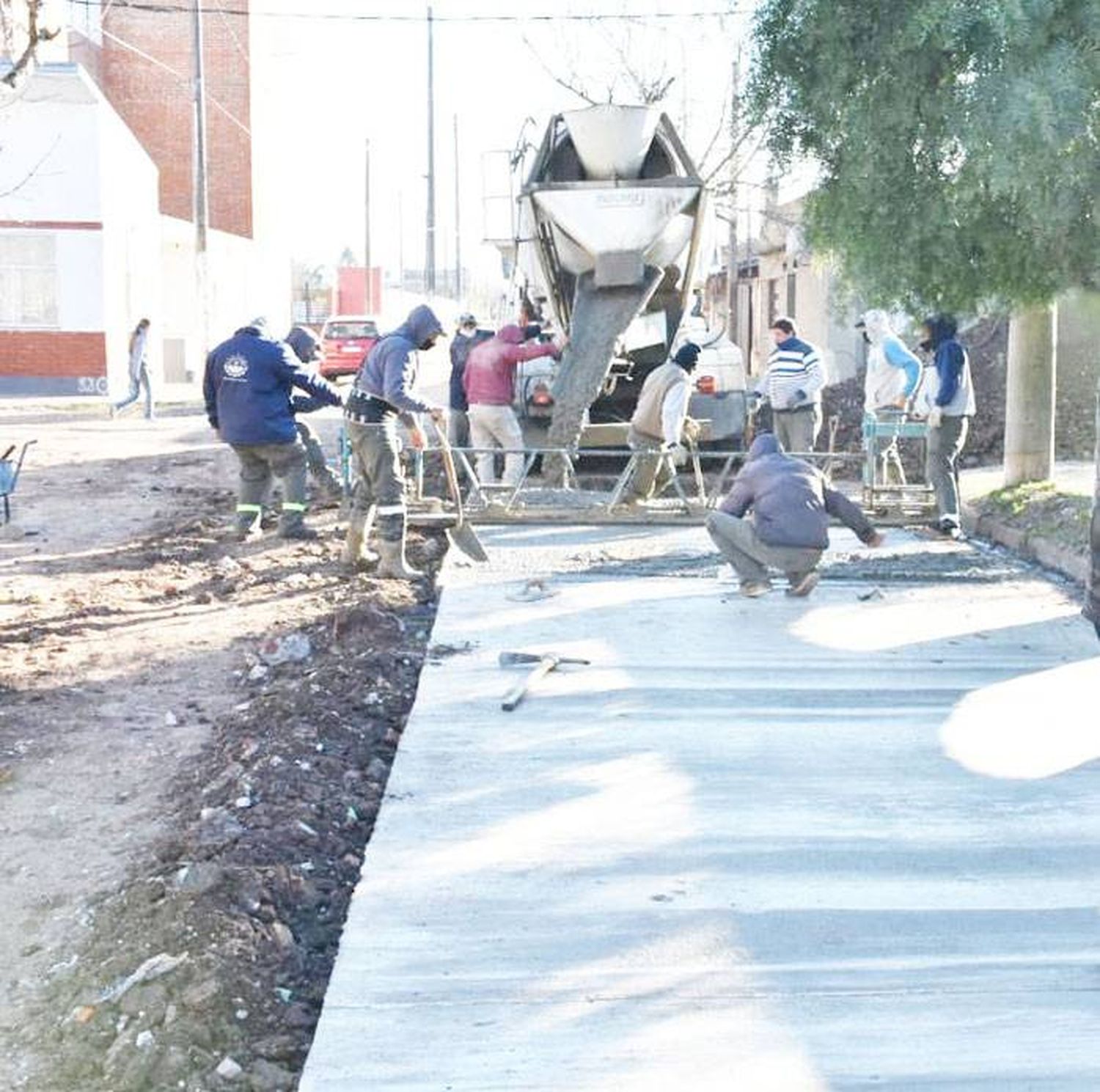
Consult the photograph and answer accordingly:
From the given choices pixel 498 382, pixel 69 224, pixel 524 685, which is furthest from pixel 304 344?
pixel 69 224

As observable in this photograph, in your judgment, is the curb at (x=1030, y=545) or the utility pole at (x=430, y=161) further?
the utility pole at (x=430, y=161)

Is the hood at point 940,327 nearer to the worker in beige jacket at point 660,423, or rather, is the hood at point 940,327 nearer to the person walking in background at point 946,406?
the person walking in background at point 946,406

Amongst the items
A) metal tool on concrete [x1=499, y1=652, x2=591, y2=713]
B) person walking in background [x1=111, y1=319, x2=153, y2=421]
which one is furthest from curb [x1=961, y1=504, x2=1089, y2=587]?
person walking in background [x1=111, y1=319, x2=153, y2=421]

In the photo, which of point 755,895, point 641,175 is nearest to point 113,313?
point 641,175

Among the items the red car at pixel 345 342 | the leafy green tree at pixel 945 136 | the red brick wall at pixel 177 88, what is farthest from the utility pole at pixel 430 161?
Result: the leafy green tree at pixel 945 136

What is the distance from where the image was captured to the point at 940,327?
11.6 meters

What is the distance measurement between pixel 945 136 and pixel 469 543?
3945mm

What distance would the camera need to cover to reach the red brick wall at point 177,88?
42594 millimetres

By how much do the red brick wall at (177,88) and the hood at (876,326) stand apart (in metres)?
32.5

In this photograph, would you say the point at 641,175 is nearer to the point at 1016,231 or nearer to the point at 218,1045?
the point at 1016,231

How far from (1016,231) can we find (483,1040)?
25.7ft

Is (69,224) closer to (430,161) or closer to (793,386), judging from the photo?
(430,161)

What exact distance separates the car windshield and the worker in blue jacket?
2783 centimetres

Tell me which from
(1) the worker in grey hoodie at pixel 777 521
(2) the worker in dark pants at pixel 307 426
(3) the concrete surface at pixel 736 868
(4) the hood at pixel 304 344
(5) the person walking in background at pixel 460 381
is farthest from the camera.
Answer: (5) the person walking in background at pixel 460 381
